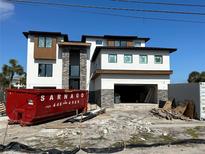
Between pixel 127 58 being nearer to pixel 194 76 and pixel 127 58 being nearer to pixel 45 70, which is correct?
pixel 45 70

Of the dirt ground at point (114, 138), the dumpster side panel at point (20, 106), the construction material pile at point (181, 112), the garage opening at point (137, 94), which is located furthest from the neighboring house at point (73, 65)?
the dirt ground at point (114, 138)

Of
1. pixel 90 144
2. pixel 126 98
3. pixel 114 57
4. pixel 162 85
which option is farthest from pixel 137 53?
pixel 90 144

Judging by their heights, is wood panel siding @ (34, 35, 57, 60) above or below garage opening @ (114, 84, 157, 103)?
above

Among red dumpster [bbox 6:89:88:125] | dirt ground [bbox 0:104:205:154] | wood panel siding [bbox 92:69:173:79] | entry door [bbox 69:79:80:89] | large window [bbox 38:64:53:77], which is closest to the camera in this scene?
dirt ground [bbox 0:104:205:154]

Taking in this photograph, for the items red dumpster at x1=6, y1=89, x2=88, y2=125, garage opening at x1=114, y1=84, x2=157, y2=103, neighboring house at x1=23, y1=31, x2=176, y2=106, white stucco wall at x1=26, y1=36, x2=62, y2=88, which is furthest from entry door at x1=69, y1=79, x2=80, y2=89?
red dumpster at x1=6, y1=89, x2=88, y2=125

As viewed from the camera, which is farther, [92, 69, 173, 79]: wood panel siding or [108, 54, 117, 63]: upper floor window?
[108, 54, 117, 63]: upper floor window

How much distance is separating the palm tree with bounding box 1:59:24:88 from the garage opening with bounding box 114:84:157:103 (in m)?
30.1

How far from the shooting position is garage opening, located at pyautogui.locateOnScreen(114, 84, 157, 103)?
29.8 meters

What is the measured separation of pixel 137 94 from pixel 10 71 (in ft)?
110

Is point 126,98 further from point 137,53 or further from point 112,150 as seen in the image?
point 112,150

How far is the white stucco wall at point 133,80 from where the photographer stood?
89.0 feet

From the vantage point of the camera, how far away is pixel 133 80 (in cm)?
2761

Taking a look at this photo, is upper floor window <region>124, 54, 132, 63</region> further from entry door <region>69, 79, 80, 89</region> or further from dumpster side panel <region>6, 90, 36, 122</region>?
dumpster side panel <region>6, 90, 36, 122</region>

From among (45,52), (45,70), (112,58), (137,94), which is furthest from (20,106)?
(137,94)
